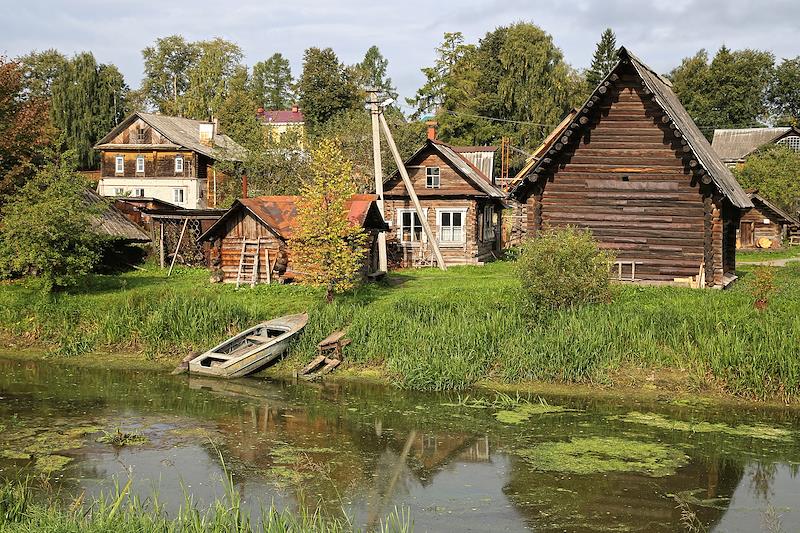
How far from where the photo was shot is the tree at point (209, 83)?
254ft

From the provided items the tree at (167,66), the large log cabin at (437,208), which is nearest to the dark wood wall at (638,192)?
the large log cabin at (437,208)

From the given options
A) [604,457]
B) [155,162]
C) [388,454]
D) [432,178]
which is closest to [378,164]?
[432,178]

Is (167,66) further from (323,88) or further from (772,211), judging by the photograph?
(772,211)

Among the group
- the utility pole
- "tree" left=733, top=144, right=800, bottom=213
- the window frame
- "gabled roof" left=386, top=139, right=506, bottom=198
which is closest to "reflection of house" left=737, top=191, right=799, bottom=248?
"tree" left=733, top=144, right=800, bottom=213

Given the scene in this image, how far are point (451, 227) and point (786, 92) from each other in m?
72.3

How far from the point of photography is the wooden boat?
2188 centimetres

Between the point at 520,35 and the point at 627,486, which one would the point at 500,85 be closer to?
the point at 520,35

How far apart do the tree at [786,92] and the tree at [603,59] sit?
81.9 ft

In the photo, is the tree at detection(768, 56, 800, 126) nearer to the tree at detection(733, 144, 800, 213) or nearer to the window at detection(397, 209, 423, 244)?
the tree at detection(733, 144, 800, 213)

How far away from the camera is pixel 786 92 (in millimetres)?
97812

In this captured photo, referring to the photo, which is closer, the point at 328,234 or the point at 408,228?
the point at 328,234

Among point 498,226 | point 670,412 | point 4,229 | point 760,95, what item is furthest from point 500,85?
point 670,412

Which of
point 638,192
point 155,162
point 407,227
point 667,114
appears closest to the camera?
point 667,114

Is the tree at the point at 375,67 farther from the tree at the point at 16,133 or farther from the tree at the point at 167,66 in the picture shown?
the tree at the point at 16,133
